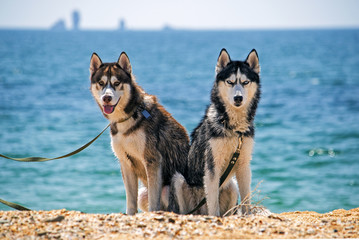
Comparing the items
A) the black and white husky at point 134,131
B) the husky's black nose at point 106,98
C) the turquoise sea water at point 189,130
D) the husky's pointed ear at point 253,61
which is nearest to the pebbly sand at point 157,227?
the black and white husky at point 134,131

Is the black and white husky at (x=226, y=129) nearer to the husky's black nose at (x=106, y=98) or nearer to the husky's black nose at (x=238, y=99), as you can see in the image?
the husky's black nose at (x=238, y=99)

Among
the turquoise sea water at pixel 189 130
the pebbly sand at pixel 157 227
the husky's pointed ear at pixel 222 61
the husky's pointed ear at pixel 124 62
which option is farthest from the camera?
the turquoise sea water at pixel 189 130

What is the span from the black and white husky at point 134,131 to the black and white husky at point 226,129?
313mm

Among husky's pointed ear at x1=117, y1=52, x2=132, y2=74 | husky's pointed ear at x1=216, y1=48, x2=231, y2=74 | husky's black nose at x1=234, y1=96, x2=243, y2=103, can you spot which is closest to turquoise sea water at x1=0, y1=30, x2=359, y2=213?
husky's black nose at x1=234, y1=96, x2=243, y2=103

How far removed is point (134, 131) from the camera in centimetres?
587

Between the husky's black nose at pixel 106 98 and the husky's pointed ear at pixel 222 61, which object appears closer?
the husky's black nose at pixel 106 98

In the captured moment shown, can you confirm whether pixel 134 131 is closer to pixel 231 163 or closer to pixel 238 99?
pixel 231 163

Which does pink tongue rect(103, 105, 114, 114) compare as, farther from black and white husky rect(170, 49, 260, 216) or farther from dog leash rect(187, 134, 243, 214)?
dog leash rect(187, 134, 243, 214)

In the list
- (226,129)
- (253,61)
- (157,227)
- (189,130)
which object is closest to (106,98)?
(226,129)

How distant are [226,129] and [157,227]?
4.98 ft

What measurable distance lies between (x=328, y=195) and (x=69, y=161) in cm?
904

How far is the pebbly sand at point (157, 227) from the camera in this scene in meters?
4.64

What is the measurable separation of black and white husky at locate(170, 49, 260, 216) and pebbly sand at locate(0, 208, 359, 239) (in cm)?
64

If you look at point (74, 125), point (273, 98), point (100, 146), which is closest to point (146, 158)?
point (100, 146)
